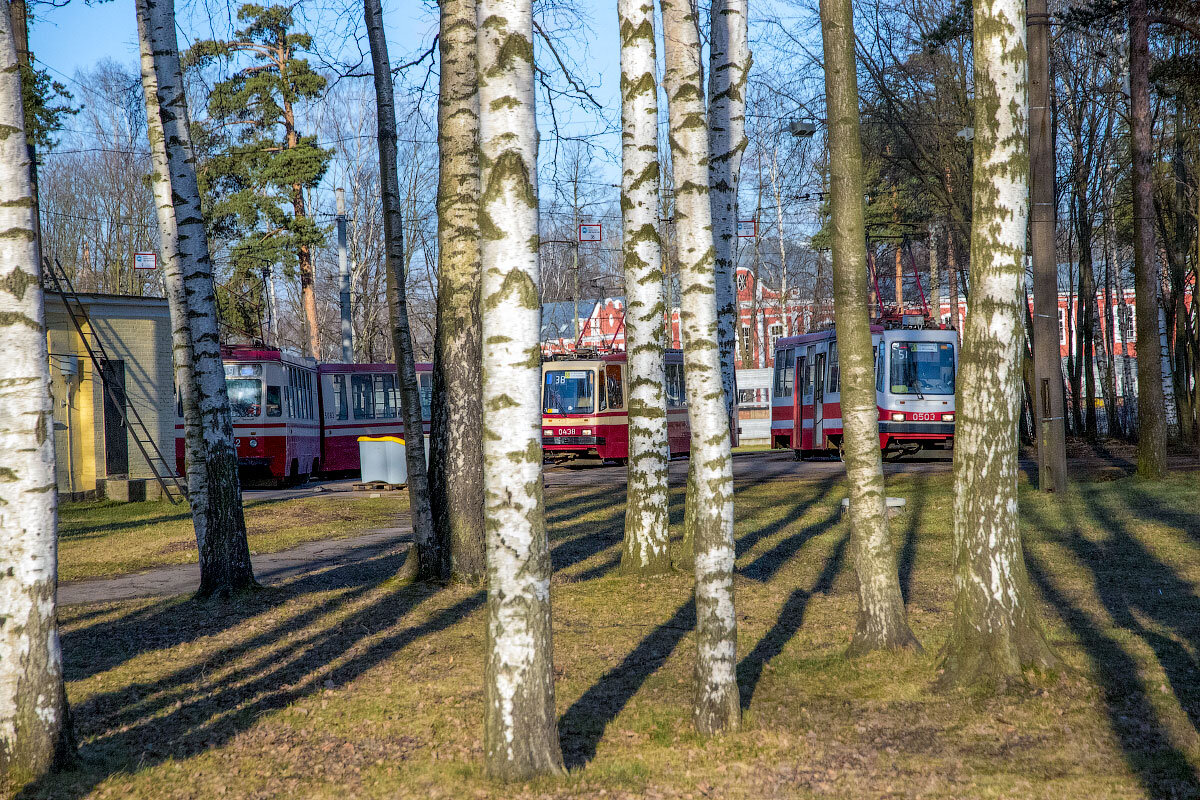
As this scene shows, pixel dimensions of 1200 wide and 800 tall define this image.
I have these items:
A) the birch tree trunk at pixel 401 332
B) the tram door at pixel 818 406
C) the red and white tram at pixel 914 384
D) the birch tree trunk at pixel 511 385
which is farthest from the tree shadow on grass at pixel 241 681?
the tram door at pixel 818 406

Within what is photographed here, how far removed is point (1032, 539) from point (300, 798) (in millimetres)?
9181

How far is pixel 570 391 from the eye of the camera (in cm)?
2772

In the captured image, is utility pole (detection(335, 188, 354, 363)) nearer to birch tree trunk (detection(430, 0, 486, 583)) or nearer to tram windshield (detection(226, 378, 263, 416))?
tram windshield (detection(226, 378, 263, 416))

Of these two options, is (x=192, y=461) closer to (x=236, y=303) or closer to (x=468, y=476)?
(x=468, y=476)

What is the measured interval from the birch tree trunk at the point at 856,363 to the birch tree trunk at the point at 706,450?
925mm

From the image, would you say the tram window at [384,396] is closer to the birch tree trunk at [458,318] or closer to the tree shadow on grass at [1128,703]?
the birch tree trunk at [458,318]

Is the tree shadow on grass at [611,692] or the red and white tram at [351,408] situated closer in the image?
the tree shadow on grass at [611,692]

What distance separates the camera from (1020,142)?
582 centimetres

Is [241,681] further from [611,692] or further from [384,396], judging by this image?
[384,396]

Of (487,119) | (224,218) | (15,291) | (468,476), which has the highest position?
(224,218)

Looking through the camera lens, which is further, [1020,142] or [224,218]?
[224,218]

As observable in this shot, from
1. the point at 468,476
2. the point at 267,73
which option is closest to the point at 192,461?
the point at 468,476

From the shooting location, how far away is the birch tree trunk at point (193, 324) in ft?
27.9

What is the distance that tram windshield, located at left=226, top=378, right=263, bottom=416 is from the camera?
24359mm
